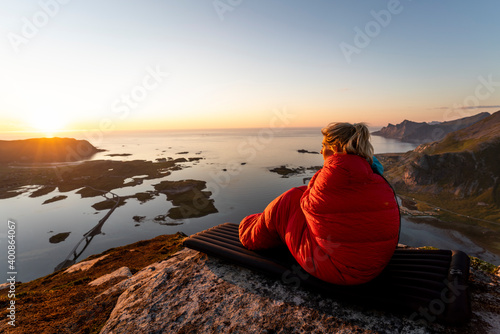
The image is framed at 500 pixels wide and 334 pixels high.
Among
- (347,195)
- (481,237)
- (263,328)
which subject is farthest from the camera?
(481,237)

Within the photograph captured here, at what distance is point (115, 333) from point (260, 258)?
2463mm

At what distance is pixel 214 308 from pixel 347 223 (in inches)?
96.6

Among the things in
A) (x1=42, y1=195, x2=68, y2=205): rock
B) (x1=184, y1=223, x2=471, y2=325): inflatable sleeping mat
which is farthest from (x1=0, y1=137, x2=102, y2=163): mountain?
(x1=184, y1=223, x2=471, y2=325): inflatable sleeping mat

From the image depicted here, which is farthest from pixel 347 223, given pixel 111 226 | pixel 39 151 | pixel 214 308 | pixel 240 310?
pixel 39 151

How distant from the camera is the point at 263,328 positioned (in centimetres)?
275

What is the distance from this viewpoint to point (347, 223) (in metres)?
2.59

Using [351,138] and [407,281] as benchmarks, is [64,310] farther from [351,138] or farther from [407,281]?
[407,281]

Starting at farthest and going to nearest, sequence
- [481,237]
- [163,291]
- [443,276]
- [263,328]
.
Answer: [481,237] → [163,291] → [443,276] → [263,328]

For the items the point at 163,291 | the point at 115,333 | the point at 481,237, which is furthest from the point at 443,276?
the point at 481,237

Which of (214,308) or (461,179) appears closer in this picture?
(214,308)

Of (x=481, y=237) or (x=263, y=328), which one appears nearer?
(x=263, y=328)

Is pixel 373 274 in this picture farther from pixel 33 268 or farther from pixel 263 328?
pixel 33 268

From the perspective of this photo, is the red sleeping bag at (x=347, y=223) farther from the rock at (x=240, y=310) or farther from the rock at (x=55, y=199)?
the rock at (x=55, y=199)

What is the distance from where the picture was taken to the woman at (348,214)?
253 cm
